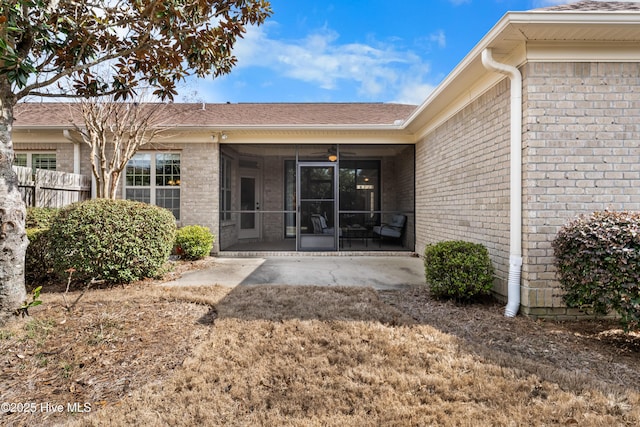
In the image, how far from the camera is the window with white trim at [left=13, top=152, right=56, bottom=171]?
27.8ft

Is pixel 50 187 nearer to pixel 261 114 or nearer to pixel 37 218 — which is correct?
pixel 37 218

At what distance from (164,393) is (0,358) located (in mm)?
1735

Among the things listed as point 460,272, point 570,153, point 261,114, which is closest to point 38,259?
point 460,272

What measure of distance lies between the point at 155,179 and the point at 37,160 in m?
3.17

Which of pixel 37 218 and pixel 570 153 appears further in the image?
pixel 37 218

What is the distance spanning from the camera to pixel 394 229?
31.8ft

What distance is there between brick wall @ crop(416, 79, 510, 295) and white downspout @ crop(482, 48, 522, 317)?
302mm

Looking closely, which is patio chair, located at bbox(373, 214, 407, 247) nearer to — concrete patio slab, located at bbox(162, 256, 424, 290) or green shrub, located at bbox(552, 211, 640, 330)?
concrete patio slab, located at bbox(162, 256, 424, 290)

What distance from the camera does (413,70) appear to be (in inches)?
513

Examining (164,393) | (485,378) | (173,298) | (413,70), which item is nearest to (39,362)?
(164,393)

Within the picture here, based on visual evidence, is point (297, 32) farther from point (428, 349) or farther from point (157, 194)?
point (428, 349)

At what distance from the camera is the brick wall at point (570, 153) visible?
3.82m

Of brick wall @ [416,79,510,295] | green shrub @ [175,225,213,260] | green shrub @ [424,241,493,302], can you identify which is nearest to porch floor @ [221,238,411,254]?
green shrub @ [175,225,213,260]

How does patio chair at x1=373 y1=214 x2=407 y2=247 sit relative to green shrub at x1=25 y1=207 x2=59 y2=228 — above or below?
below
